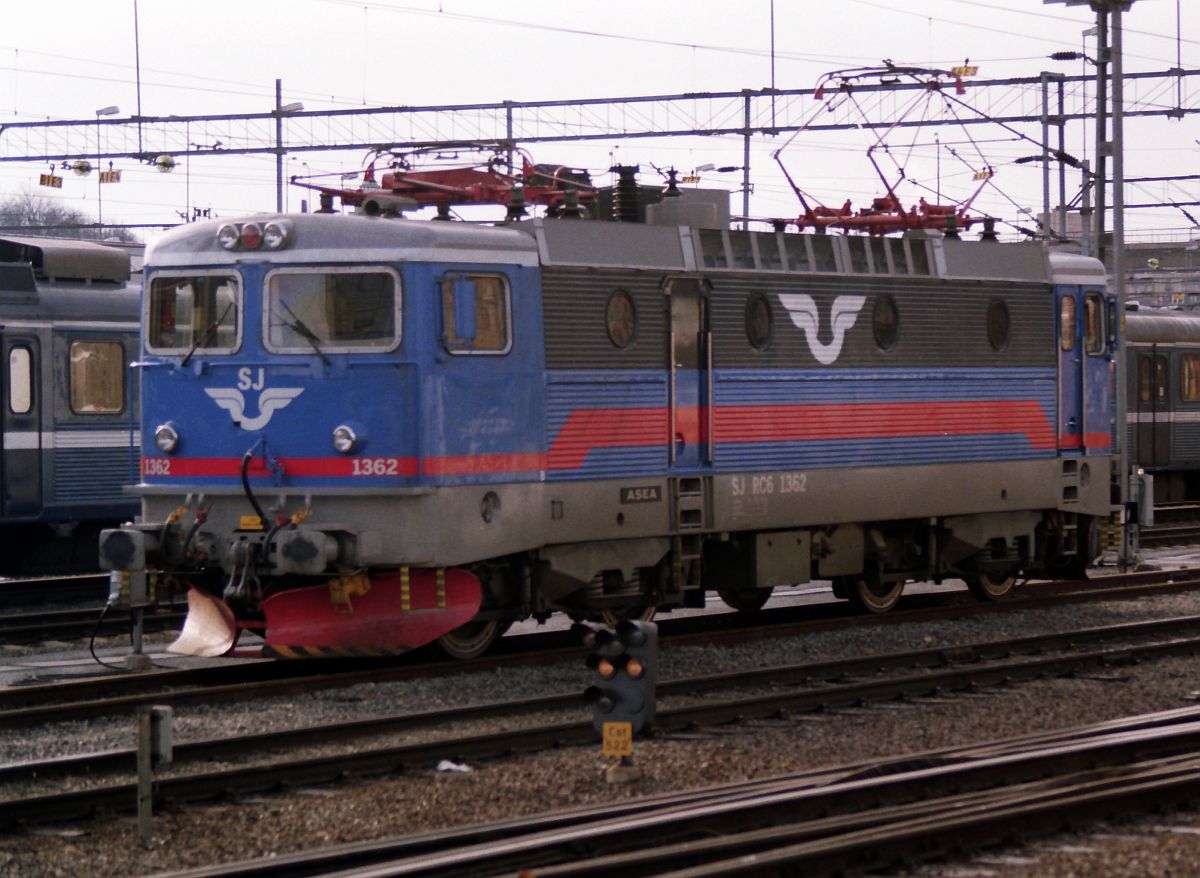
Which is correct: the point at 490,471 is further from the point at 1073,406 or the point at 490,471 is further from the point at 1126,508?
the point at 1126,508

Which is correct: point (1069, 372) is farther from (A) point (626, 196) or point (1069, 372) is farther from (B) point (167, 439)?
(B) point (167, 439)

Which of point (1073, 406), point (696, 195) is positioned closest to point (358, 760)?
point (696, 195)

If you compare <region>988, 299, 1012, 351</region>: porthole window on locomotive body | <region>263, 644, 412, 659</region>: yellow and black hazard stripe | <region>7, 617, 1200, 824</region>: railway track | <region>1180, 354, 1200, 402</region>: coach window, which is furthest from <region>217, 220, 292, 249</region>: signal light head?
<region>1180, 354, 1200, 402</region>: coach window

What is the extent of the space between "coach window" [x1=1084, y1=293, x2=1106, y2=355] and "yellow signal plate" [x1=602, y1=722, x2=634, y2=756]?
10807mm

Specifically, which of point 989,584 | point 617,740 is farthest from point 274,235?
point 989,584

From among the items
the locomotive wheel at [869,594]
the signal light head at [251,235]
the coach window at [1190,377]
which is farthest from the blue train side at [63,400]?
the coach window at [1190,377]

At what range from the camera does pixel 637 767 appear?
35.9ft

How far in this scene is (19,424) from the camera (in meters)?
20.0

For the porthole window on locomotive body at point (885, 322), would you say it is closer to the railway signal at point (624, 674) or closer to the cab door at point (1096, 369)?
the cab door at point (1096, 369)

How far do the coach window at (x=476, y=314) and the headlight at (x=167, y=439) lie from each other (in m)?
2.23

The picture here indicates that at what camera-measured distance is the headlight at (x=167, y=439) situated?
14.6 meters

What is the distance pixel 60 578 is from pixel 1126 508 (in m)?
13.3

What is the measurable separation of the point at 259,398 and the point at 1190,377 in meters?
24.8

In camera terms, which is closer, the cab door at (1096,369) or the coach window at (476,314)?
the coach window at (476,314)
